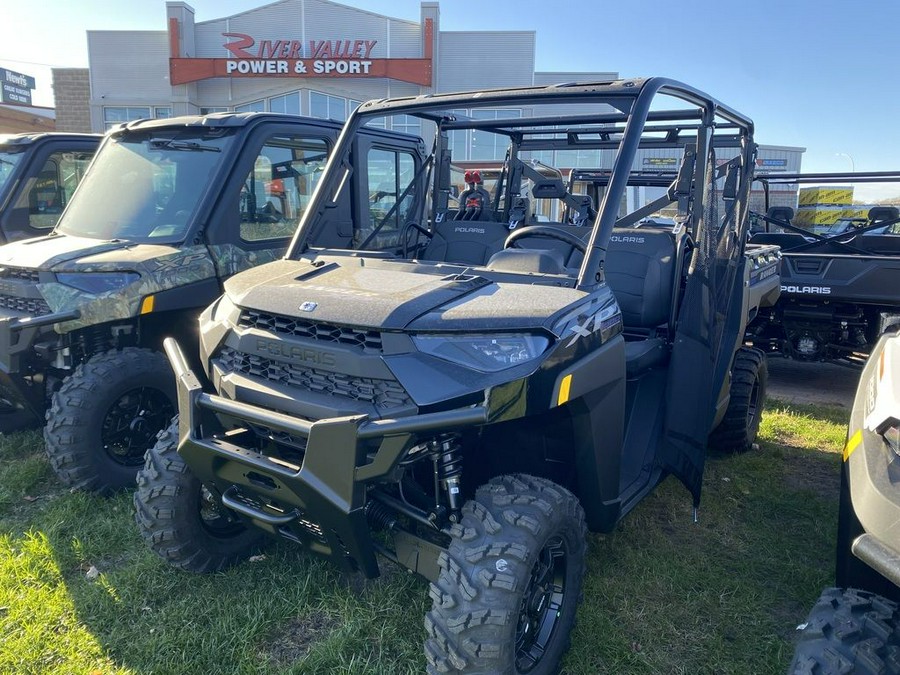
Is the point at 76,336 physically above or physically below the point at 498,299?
below

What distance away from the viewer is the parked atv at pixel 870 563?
5.61 ft

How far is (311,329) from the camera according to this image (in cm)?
244

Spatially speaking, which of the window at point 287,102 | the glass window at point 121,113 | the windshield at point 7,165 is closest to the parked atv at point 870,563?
the windshield at point 7,165

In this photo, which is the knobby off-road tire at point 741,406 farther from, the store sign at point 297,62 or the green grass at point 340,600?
the store sign at point 297,62

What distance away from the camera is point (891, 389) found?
2.08 meters

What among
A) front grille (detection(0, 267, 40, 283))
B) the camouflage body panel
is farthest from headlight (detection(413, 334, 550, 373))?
front grille (detection(0, 267, 40, 283))

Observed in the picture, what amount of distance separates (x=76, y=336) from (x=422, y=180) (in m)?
2.30

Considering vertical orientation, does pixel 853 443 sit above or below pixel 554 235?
below

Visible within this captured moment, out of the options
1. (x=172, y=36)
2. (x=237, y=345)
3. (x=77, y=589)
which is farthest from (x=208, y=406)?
(x=172, y=36)

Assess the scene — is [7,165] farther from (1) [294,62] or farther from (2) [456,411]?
(1) [294,62]

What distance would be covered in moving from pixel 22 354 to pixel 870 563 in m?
4.17

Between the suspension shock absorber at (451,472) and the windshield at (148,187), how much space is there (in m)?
2.78

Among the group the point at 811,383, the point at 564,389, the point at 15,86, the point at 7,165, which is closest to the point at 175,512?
the point at 564,389

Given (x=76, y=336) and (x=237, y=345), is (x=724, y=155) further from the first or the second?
(x=76, y=336)
